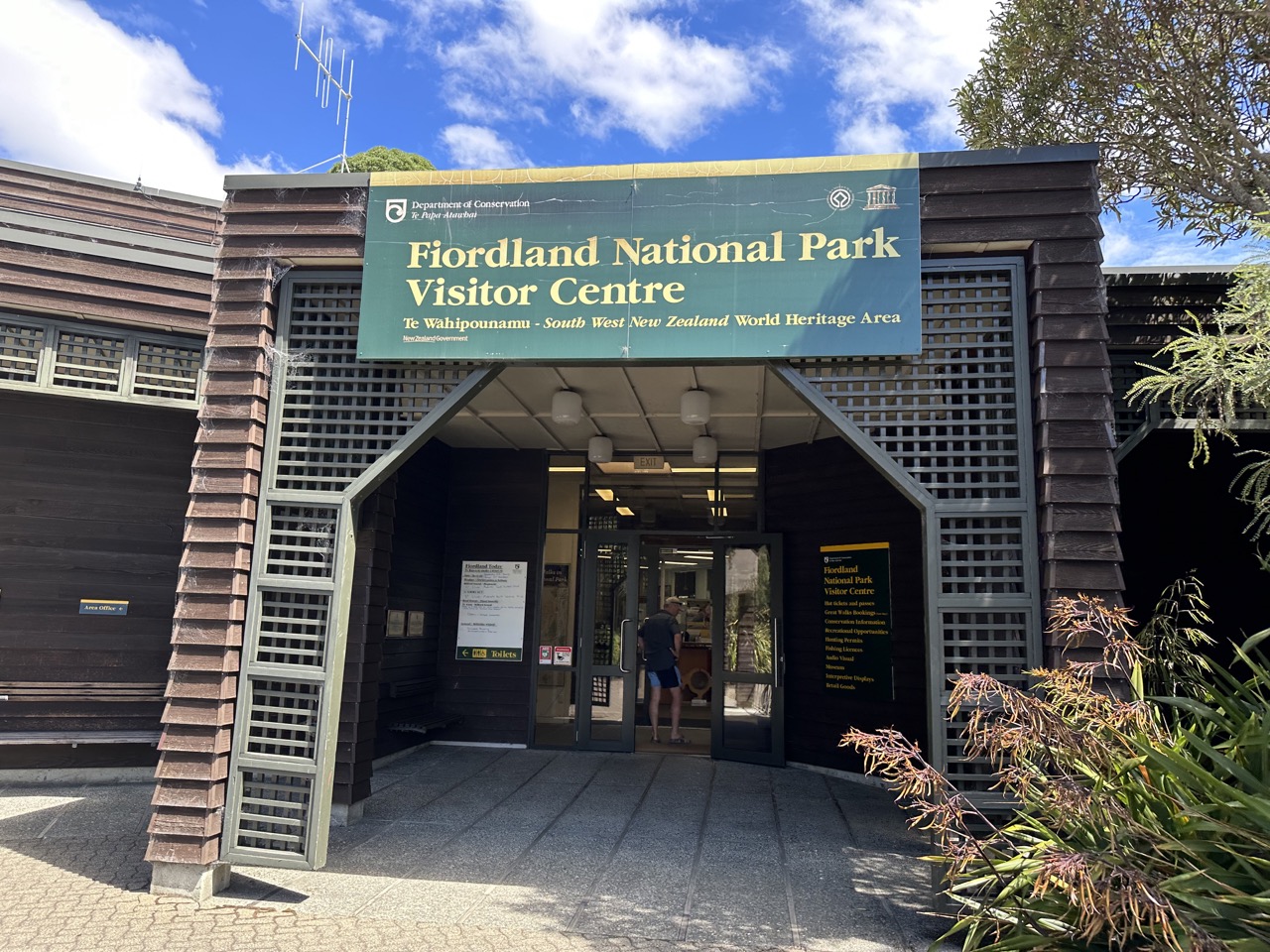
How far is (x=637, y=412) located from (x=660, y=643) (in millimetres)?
2590

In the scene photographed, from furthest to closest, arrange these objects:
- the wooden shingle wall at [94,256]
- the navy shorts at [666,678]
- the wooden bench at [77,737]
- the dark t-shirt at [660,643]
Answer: the navy shorts at [666,678], the dark t-shirt at [660,643], the wooden bench at [77,737], the wooden shingle wall at [94,256]

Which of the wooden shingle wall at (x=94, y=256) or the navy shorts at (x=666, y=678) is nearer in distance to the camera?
the wooden shingle wall at (x=94, y=256)

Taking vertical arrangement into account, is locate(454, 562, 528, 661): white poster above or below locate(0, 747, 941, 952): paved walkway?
above

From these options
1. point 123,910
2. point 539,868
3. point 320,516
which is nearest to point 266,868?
point 123,910

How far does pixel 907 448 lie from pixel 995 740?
108 inches

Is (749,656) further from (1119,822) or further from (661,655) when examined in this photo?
(1119,822)

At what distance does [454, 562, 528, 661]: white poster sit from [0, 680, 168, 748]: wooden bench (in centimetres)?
288

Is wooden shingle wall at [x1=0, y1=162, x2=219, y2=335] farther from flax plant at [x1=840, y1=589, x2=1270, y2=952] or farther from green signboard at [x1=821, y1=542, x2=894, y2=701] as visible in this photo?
flax plant at [x1=840, y1=589, x2=1270, y2=952]

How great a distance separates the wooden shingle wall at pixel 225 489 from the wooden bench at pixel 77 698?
7.49 feet

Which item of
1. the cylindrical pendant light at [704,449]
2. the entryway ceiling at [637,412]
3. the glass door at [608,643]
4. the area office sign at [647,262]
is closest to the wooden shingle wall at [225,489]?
the area office sign at [647,262]

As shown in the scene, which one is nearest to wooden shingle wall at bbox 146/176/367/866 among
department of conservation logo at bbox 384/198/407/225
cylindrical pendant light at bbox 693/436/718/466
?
department of conservation logo at bbox 384/198/407/225

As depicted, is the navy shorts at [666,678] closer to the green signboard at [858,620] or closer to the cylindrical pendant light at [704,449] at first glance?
the green signboard at [858,620]

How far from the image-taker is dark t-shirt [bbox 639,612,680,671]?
28.6 ft

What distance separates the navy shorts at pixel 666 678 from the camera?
883 centimetres
